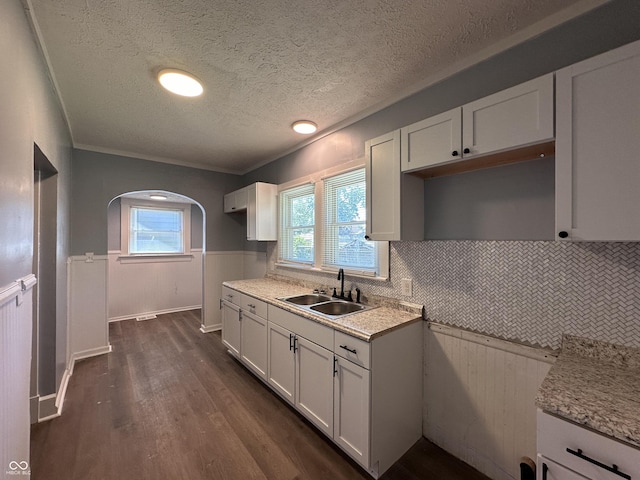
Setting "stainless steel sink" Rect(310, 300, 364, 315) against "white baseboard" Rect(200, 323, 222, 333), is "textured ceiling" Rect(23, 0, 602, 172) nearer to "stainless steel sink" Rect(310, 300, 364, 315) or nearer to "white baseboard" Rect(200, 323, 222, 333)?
"stainless steel sink" Rect(310, 300, 364, 315)

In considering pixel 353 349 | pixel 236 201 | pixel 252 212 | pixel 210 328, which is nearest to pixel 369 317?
pixel 353 349

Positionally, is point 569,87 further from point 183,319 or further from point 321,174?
point 183,319

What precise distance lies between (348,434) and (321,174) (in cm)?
219

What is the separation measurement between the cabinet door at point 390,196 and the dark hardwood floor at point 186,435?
4.88ft

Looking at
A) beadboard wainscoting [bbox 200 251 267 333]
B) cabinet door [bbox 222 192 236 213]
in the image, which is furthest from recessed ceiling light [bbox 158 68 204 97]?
beadboard wainscoting [bbox 200 251 267 333]

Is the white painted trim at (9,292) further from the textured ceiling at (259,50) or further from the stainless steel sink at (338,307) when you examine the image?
the stainless steel sink at (338,307)

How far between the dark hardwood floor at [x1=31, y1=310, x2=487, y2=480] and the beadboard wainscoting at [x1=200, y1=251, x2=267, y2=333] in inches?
46.4

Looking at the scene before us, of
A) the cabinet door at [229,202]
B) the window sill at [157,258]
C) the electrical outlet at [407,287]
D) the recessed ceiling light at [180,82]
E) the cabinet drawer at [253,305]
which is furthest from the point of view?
the window sill at [157,258]

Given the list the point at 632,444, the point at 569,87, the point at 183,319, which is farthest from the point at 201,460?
the point at 183,319

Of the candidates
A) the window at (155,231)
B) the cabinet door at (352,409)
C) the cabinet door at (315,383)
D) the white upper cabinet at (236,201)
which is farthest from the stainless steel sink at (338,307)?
the window at (155,231)

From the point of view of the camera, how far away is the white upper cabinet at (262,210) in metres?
3.40

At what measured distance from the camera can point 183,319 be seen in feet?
15.7

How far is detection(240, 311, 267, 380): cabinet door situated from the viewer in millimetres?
2523

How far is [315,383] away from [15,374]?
160cm
